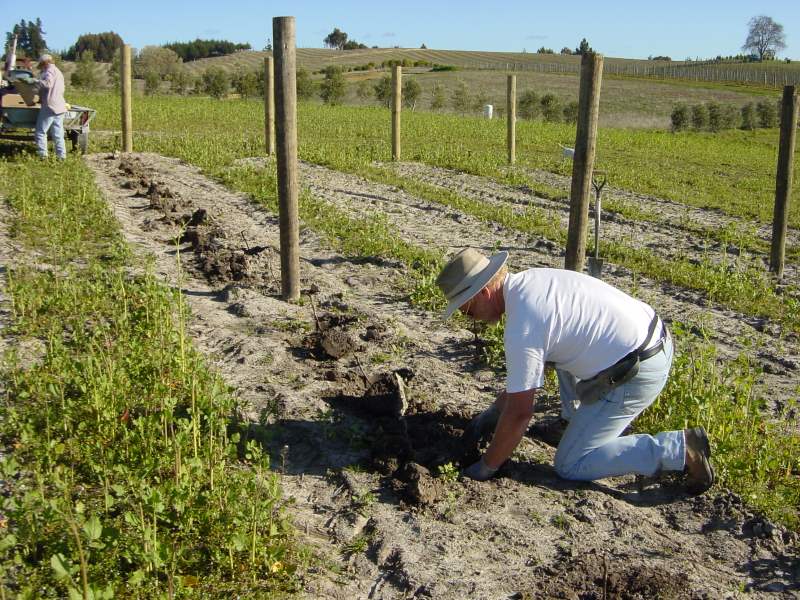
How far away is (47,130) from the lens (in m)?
13.1

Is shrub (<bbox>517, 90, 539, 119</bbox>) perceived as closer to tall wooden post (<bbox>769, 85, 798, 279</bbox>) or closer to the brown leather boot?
tall wooden post (<bbox>769, 85, 798, 279</bbox>)

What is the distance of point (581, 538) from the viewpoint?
3721 mm

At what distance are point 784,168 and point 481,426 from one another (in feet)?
18.1

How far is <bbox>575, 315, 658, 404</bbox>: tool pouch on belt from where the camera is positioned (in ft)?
12.8

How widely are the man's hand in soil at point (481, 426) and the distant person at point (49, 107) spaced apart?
1078 centimetres

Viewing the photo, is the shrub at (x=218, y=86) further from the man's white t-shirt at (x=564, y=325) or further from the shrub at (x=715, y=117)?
the man's white t-shirt at (x=564, y=325)

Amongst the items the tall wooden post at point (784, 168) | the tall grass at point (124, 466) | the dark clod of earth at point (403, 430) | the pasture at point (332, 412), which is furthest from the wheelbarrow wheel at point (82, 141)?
the tall wooden post at point (784, 168)

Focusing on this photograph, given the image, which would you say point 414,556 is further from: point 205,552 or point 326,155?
point 326,155

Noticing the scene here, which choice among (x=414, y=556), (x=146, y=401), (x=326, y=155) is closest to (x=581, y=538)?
(x=414, y=556)

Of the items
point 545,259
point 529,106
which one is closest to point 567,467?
point 545,259

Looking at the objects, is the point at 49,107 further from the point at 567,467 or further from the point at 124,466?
the point at 567,467

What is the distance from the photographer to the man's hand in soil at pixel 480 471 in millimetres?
4023

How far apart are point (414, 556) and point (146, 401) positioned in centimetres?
191

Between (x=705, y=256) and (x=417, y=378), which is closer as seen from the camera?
(x=417, y=378)
